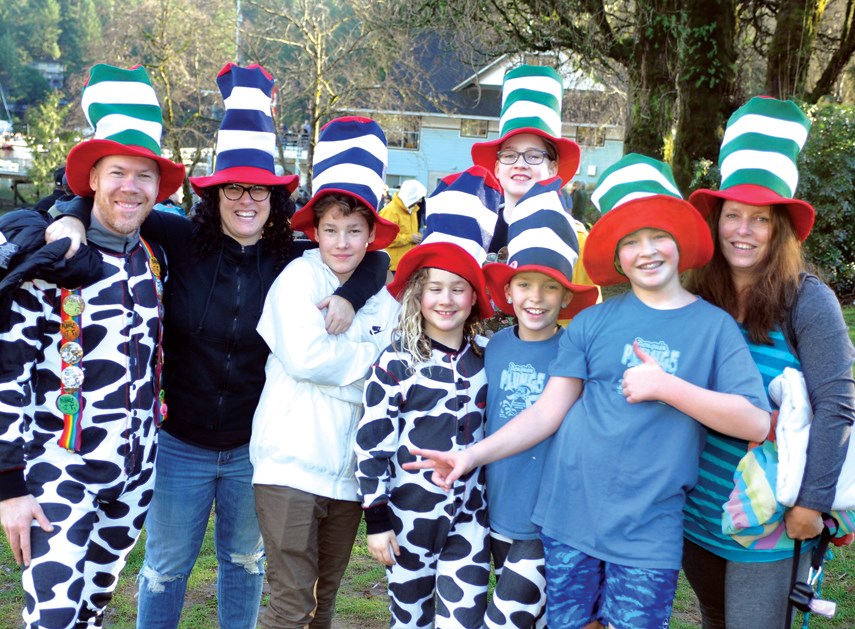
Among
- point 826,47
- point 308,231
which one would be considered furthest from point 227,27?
point 308,231

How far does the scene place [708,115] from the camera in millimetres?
10586

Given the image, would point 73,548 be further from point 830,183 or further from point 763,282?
point 830,183

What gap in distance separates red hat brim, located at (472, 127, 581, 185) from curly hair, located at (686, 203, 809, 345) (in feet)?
3.26

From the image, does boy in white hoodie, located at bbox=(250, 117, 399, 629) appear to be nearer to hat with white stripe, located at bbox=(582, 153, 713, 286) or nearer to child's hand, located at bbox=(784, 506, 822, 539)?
hat with white stripe, located at bbox=(582, 153, 713, 286)

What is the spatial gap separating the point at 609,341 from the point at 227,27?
1116 inches

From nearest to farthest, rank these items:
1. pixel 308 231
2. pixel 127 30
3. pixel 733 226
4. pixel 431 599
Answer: pixel 733 226
pixel 431 599
pixel 308 231
pixel 127 30

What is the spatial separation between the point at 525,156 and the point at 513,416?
131cm

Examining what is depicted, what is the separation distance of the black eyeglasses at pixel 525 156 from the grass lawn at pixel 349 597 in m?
2.35

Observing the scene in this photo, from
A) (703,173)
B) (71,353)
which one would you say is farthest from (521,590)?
(703,173)

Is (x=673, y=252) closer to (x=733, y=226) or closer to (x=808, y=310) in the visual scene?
(x=733, y=226)

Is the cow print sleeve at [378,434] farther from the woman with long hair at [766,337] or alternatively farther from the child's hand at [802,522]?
the child's hand at [802,522]

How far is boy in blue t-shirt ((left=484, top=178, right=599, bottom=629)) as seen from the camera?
8.83 ft

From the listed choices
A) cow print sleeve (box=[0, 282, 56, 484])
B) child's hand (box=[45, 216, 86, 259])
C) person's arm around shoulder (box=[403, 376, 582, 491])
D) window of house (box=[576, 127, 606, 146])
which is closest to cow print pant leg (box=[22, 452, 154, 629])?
cow print sleeve (box=[0, 282, 56, 484])

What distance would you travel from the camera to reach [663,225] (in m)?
2.53
